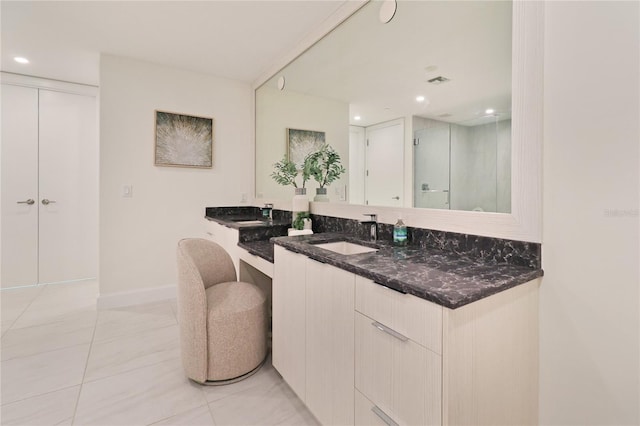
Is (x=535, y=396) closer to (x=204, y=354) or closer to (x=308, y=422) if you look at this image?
(x=308, y=422)

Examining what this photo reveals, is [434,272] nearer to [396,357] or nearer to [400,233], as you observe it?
[396,357]

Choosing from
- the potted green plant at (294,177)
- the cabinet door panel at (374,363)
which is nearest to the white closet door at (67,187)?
the potted green plant at (294,177)

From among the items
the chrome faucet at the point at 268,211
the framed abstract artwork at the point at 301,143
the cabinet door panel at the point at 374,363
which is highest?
the framed abstract artwork at the point at 301,143

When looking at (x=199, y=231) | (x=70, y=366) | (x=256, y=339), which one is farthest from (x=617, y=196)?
(x=199, y=231)

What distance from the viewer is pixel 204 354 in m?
1.77

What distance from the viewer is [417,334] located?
0.95 m

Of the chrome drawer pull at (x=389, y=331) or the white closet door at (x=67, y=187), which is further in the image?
the white closet door at (x=67, y=187)

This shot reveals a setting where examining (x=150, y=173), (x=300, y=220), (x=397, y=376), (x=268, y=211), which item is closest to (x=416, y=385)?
(x=397, y=376)

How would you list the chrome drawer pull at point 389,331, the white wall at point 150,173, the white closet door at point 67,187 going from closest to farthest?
the chrome drawer pull at point 389,331
the white wall at point 150,173
the white closet door at point 67,187

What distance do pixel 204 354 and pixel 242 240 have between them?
909mm

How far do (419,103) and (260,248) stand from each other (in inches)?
55.6

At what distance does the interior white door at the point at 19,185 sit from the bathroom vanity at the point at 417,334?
12.9ft

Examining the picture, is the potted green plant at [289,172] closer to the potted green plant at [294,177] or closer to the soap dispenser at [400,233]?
the potted green plant at [294,177]

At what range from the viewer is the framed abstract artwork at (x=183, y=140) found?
323cm
